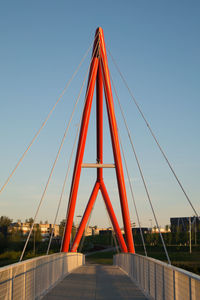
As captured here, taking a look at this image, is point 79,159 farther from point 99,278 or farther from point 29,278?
point 29,278

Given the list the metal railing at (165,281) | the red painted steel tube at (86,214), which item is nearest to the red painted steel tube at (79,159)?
the red painted steel tube at (86,214)

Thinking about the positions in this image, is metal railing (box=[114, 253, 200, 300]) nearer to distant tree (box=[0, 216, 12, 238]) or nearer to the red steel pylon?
the red steel pylon

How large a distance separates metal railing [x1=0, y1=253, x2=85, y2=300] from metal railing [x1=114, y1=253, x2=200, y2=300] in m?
2.82

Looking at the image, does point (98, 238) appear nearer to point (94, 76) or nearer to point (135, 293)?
point (94, 76)

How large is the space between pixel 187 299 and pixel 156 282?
384cm

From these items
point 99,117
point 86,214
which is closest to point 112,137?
point 99,117

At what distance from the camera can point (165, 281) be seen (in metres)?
9.66

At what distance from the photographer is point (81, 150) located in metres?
28.8

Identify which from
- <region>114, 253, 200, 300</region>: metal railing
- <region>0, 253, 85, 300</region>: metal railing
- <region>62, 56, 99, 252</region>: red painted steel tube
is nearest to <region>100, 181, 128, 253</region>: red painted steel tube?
<region>62, 56, 99, 252</region>: red painted steel tube

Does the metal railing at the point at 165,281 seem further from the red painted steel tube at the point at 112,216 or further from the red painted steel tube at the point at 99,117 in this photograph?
the red painted steel tube at the point at 99,117

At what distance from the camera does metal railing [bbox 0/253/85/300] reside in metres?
8.32

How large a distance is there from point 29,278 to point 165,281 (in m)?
3.11

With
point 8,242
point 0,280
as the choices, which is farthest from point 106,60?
point 8,242

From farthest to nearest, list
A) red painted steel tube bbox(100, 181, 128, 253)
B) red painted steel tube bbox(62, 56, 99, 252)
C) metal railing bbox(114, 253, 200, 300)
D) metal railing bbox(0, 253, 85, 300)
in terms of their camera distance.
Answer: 1. red painted steel tube bbox(100, 181, 128, 253)
2. red painted steel tube bbox(62, 56, 99, 252)
3. metal railing bbox(0, 253, 85, 300)
4. metal railing bbox(114, 253, 200, 300)
